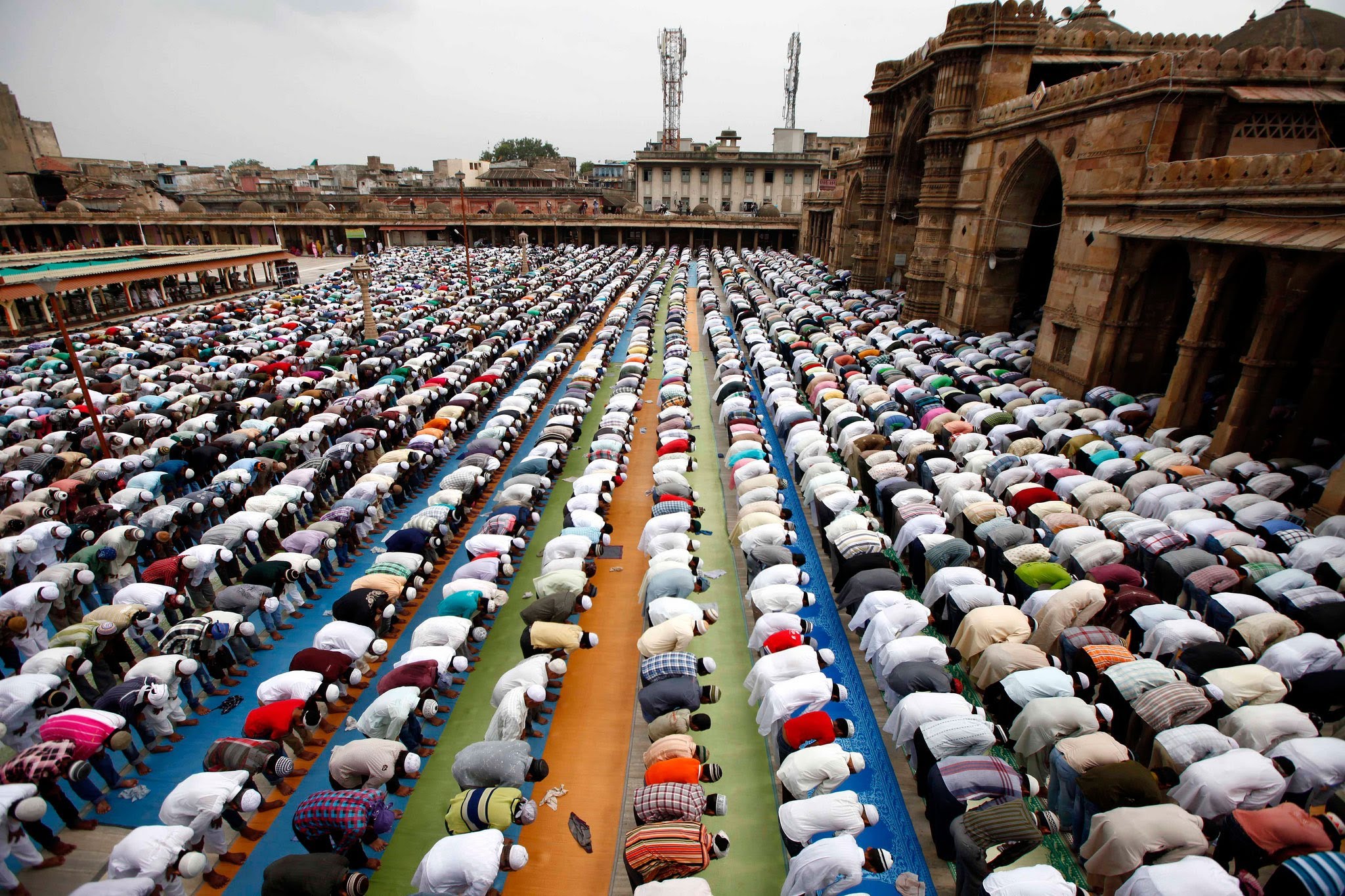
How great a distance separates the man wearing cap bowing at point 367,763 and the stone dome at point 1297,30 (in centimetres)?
2277

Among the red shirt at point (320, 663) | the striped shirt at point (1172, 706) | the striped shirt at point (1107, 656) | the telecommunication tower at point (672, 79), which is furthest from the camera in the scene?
the telecommunication tower at point (672, 79)

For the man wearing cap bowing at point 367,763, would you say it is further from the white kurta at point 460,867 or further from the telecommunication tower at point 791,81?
the telecommunication tower at point 791,81

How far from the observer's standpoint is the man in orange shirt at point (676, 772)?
19.4ft

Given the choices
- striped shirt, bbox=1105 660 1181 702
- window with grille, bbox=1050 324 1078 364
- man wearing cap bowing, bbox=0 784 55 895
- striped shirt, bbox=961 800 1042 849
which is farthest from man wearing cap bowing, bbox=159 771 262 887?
window with grille, bbox=1050 324 1078 364

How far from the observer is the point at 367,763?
238 inches

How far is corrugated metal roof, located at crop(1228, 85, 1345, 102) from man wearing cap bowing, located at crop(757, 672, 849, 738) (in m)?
15.7

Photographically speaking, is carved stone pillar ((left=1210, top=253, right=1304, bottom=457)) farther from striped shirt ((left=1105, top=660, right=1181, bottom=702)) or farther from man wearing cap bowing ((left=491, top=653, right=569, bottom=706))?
man wearing cap bowing ((left=491, top=653, right=569, bottom=706))

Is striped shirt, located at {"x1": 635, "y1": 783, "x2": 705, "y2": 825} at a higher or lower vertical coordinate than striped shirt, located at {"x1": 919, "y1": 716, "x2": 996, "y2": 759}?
lower

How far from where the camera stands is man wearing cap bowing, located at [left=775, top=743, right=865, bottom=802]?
5.87 m

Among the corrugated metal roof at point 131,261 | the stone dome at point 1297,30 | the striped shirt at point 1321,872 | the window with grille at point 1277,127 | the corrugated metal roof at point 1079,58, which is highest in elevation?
the corrugated metal roof at point 1079,58

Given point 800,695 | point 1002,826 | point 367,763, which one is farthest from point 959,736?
point 367,763

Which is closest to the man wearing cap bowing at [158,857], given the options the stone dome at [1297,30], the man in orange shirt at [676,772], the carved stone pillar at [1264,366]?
the man in orange shirt at [676,772]

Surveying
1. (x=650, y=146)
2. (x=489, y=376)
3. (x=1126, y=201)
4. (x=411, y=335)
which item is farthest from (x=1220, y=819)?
(x=650, y=146)

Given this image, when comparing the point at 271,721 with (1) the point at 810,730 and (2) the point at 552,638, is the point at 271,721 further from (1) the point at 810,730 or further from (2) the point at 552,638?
(1) the point at 810,730
